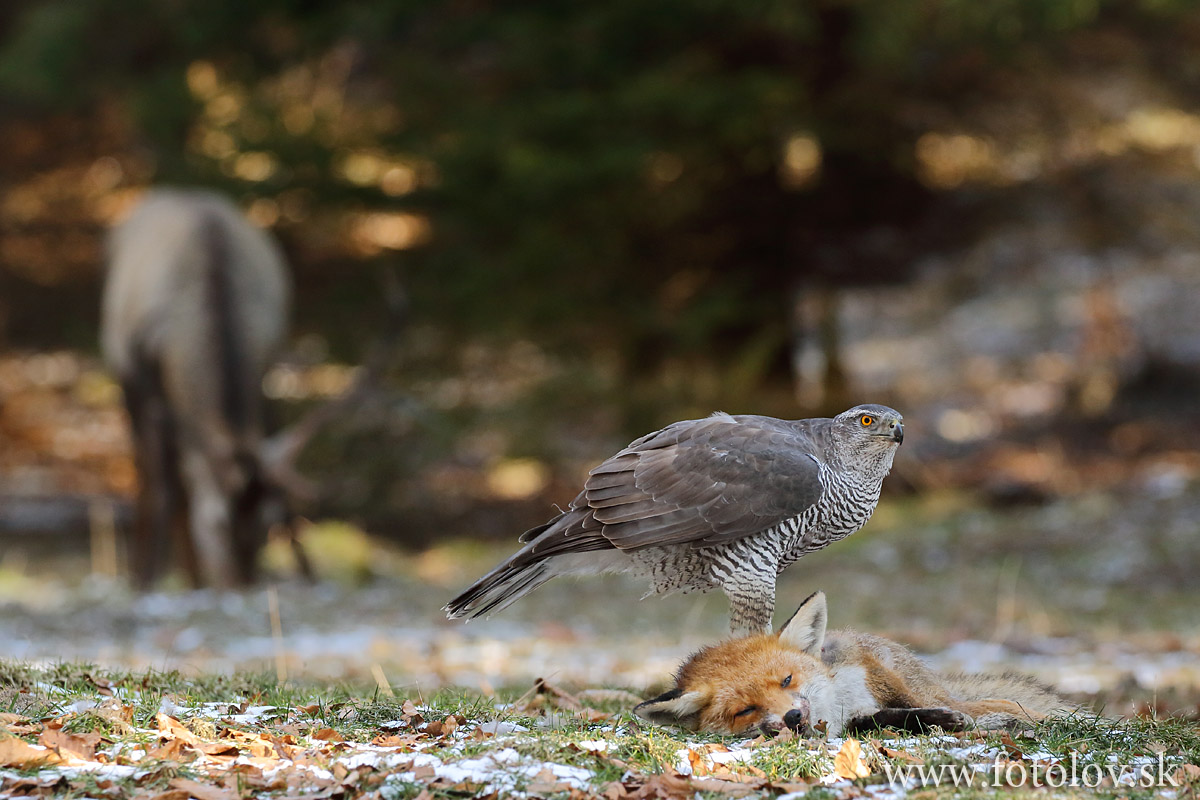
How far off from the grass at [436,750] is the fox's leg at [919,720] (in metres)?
0.08

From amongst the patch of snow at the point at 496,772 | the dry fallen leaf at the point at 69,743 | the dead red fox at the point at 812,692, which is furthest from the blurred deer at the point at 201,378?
the patch of snow at the point at 496,772

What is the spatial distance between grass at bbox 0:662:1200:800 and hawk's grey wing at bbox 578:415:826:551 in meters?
0.65

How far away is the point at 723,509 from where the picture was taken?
4.33 meters

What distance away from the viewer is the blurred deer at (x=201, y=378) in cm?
986

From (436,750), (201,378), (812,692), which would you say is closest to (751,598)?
(812,692)

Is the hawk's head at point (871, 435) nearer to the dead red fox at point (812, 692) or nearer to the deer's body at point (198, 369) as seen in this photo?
the dead red fox at point (812, 692)

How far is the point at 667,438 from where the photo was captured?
4.62m

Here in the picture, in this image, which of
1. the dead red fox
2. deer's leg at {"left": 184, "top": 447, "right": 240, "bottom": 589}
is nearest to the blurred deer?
deer's leg at {"left": 184, "top": 447, "right": 240, "bottom": 589}

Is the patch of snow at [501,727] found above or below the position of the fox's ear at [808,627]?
below

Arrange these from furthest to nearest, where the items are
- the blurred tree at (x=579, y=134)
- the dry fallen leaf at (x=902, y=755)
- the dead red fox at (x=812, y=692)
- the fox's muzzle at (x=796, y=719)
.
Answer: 1. the blurred tree at (x=579, y=134)
2. the dead red fox at (x=812, y=692)
3. the fox's muzzle at (x=796, y=719)
4. the dry fallen leaf at (x=902, y=755)

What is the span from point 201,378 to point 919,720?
24.3 feet

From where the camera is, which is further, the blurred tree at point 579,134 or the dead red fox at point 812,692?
the blurred tree at point 579,134

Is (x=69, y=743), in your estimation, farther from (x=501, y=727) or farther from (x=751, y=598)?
(x=751, y=598)

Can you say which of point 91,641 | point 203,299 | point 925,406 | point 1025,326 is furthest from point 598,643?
point 1025,326
